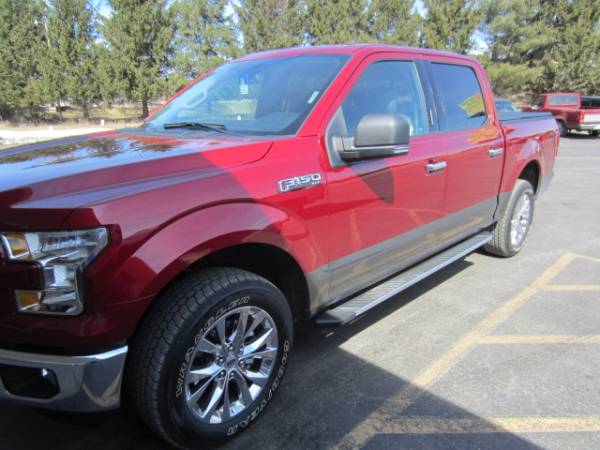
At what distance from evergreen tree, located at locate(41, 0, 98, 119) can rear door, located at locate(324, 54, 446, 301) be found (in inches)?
1392

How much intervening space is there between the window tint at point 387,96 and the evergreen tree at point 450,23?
3094cm

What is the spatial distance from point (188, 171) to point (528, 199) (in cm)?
416

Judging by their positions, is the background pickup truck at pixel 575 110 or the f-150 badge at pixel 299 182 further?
the background pickup truck at pixel 575 110

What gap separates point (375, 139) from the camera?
2463 millimetres

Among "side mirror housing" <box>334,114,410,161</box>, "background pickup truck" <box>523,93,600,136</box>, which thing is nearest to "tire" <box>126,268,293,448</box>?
"side mirror housing" <box>334,114,410,161</box>

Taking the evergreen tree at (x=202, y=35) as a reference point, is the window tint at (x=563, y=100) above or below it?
below

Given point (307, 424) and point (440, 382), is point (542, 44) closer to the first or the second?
point (440, 382)

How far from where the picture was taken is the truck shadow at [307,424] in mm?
2252

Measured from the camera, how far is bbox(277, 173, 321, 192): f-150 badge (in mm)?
2264

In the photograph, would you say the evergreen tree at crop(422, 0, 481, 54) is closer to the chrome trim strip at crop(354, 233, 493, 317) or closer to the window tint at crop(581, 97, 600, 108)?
the window tint at crop(581, 97, 600, 108)

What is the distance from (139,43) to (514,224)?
3308cm

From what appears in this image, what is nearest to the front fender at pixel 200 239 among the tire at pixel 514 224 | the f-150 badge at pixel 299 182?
the f-150 badge at pixel 299 182

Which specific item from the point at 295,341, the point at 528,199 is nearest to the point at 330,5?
the point at 528,199

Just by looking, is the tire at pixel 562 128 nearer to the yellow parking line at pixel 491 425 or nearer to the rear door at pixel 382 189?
the rear door at pixel 382 189
